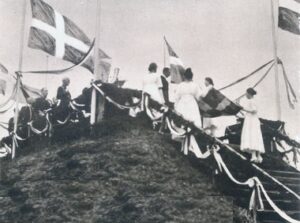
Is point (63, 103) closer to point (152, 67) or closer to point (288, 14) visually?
point (152, 67)

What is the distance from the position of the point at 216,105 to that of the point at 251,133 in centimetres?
100

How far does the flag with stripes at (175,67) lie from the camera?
13062mm

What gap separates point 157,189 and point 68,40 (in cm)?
460

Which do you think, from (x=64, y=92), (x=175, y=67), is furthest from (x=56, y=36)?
(x=175, y=67)

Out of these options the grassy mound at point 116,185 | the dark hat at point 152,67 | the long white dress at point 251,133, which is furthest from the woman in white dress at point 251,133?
the dark hat at point 152,67

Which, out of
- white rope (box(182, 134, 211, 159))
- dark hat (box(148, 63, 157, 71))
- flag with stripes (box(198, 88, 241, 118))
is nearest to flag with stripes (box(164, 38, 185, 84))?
dark hat (box(148, 63, 157, 71))

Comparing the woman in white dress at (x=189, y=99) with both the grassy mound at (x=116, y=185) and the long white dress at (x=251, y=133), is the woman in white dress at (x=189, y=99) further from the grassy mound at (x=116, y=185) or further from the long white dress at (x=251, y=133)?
the long white dress at (x=251, y=133)

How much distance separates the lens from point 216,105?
1017 cm

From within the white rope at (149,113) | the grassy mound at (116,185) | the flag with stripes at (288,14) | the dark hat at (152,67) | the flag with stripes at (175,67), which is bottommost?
the grassy mound at (116,185)

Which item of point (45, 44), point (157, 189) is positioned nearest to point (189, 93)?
point (157, 189)

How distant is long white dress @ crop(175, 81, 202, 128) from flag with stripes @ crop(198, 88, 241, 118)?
0.18 metres

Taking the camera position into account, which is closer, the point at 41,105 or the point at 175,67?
the point at 41,105

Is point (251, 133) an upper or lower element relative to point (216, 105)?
lower

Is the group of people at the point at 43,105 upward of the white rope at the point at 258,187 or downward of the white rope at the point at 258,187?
upward
